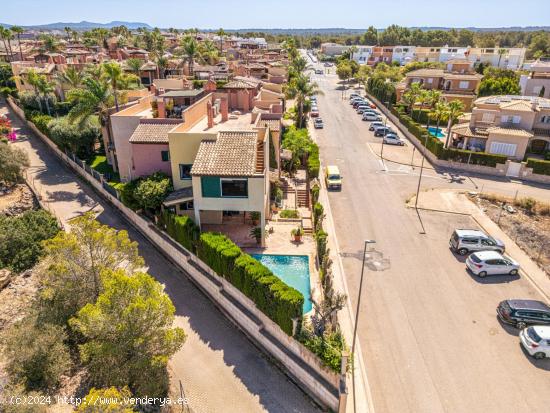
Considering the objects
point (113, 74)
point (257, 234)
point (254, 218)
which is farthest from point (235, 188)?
point (113, 74)

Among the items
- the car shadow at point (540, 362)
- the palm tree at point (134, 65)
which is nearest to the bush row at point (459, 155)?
the car shadow at point (540, 362)

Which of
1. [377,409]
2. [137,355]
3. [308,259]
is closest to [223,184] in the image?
[308,259]

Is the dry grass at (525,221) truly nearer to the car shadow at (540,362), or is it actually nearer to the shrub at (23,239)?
the car shadow at (540,362)

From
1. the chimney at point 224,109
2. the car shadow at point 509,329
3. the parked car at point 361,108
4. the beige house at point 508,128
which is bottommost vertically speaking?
the car shadow at point 509,329

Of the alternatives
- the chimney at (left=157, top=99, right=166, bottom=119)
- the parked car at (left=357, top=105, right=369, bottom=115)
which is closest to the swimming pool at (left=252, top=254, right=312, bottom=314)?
the chimney at (left=157, top=99, right=166, bottom=119)

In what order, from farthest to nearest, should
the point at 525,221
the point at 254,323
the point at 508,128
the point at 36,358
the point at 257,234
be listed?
the point at 508,128 < the point at 525,221 < the point at 257,234 < the point at 254,323 < the point at 36,358

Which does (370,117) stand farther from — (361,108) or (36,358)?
(36,358)

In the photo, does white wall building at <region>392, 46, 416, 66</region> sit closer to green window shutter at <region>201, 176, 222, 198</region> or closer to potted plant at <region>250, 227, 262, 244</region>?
potted plant at <region>250, 227, 262, 244</region>
